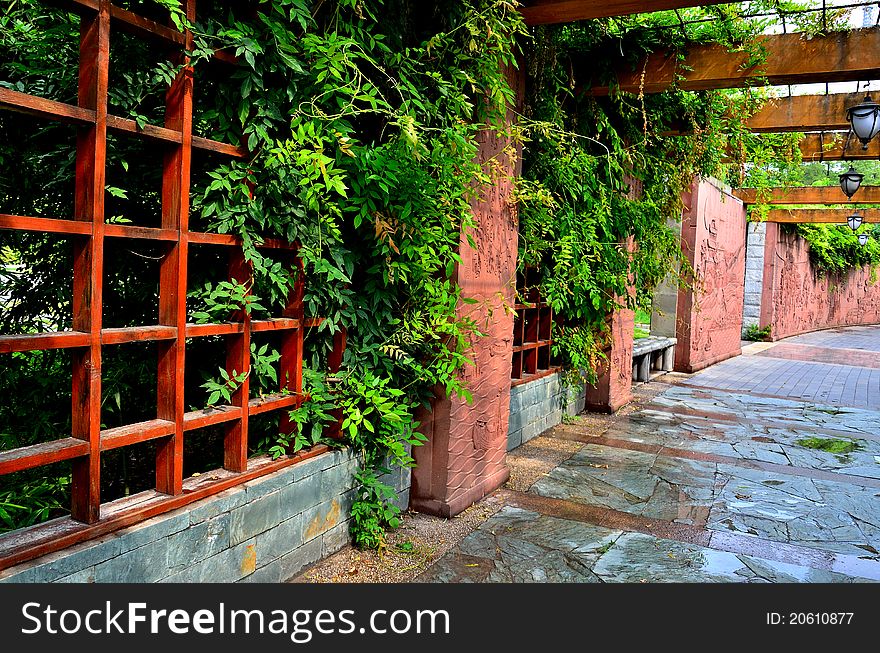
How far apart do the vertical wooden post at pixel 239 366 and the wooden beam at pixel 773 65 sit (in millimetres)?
3573

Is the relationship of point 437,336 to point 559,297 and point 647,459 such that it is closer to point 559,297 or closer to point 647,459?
point 559,297

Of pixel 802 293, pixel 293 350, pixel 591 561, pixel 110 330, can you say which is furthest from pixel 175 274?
pixel 802 293

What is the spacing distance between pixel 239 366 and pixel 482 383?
5.54ft

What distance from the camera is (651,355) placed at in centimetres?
938

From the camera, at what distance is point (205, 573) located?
235 cm

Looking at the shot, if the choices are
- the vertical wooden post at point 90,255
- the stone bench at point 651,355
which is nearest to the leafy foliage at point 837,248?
the stone bench at point 651,355

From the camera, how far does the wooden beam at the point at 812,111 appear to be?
6570 mm

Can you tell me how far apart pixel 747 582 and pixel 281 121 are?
2.78 m

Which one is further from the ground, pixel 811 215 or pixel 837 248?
pixel 811 215

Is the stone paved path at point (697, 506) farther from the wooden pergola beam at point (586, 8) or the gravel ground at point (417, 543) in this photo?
the wooden pergola beam at point (586, 8)

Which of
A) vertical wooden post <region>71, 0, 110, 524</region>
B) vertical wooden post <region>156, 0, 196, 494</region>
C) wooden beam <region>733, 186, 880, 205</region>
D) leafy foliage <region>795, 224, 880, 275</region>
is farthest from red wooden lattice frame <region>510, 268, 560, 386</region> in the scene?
leafy foliage <region>795, 224, 880, 275</region>

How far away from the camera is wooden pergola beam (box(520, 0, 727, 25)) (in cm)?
332

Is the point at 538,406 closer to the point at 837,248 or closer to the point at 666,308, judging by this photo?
the point at 666,308

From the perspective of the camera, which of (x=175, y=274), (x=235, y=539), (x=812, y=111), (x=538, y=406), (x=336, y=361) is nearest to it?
(x=175, y=274)
